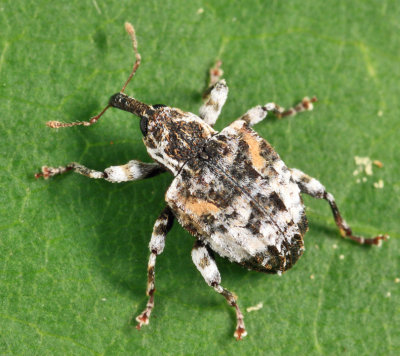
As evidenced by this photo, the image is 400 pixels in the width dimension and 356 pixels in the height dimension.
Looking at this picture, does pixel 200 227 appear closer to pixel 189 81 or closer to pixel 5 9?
pixel 189 81

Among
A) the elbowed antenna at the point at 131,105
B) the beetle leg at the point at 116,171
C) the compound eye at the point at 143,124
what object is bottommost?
the beetle leg at the point at 116,171

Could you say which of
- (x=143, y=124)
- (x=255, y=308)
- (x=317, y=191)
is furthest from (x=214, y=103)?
(x=255, y=308)

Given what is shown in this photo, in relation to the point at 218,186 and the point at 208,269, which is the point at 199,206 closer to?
the point at 218,186

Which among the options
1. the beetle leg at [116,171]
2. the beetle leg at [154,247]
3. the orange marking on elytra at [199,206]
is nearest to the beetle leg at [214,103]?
the beetle leg at [116,171]

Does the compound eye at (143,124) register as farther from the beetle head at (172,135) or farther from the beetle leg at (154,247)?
the beetle leg at (154,247)

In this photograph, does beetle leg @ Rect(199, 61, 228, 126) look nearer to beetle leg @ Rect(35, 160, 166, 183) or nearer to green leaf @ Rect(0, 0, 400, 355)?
green leaf @ Rect(0, 0, 400, 355)

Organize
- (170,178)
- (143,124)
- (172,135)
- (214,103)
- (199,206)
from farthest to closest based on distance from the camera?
1. (170,178)
2. (214,103)
3. (143,124)
4. (172,135)
5. (199,206)
